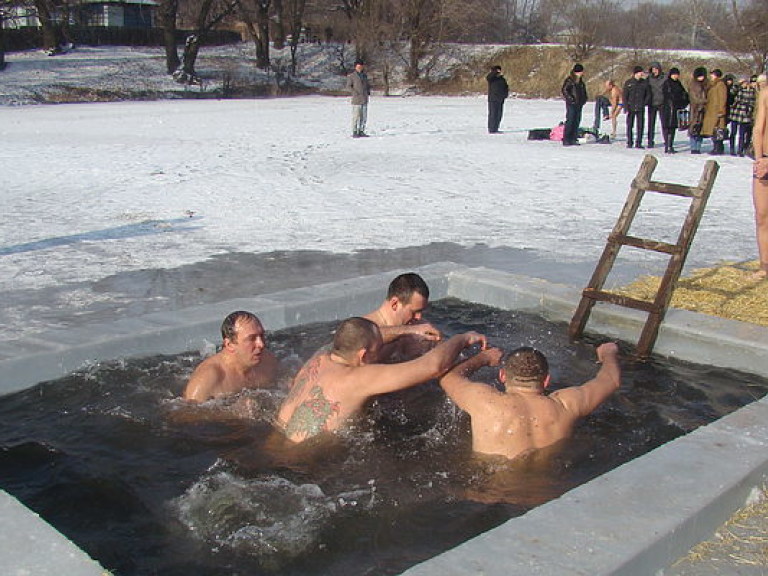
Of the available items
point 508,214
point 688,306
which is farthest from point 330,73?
point 688,306

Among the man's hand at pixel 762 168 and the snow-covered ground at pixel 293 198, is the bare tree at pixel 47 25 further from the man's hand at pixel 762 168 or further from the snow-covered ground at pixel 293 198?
the man's hand at pixel 762 168

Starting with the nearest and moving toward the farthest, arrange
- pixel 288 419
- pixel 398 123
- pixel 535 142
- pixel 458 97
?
pixel 288 419
pixel 535 142
pixel 398 123
pixel 458 97

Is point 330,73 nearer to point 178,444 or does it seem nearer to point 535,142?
point 535,142

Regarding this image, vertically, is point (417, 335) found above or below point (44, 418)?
above

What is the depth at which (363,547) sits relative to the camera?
3.67 metres

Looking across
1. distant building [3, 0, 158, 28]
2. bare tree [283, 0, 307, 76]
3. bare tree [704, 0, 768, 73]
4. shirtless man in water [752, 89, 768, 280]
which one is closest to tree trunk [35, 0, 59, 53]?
distant building [3, 0, 158, 28]

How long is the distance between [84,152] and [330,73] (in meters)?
31.6

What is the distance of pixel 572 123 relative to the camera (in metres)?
19.5

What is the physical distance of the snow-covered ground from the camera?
8945 millimetres

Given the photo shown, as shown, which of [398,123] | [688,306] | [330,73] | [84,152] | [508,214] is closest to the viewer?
[688,306]

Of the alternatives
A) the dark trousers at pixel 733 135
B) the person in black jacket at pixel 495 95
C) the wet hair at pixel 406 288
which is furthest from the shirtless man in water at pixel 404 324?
the person in black jacket at pixel 495 95

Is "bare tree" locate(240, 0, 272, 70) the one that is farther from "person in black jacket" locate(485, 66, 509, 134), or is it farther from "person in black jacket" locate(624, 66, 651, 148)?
"person in black jacket" locate(624, 66, 651, 148)

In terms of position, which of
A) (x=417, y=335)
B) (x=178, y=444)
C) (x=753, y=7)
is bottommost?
(x=178, y=444)

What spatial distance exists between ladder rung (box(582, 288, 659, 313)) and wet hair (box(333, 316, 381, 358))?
237 centimetres
